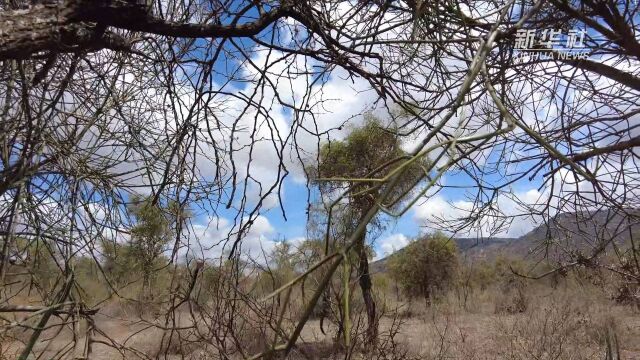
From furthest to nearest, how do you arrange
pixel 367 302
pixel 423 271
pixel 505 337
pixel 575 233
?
pixel 423 271 < pixel 505 337 < pixel 367 302 < pixel 575 233

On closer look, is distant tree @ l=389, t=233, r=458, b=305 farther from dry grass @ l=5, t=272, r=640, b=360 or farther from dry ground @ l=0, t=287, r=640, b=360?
dry ground @ l=0, t=287, r=640, b=360

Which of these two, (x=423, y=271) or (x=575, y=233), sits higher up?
(x=423, y=271)

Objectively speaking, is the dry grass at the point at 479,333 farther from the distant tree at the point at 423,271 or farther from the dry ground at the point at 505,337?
the distant tree at the point at 423,271

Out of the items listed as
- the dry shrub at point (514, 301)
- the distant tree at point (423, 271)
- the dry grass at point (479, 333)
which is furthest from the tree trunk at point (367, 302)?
the distant tree at point (423, 271)

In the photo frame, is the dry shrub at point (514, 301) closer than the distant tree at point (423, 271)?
Yes

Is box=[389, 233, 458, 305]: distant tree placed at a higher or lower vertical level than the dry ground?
higher

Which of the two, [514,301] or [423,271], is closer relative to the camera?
[514,301]

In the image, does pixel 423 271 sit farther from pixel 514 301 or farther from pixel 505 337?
pixel 505 337

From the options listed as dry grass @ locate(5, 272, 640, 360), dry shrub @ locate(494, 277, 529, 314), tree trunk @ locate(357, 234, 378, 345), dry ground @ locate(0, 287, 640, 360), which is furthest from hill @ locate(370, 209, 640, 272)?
dry shrub @ locate(494, 277, 529, 314)

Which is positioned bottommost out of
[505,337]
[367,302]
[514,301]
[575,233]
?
[505,337]

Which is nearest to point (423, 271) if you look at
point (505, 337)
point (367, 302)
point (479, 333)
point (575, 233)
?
point (479, 333)

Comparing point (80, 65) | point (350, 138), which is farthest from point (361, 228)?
point (350, 138)

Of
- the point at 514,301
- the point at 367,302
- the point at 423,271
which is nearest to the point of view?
the point at 367,302

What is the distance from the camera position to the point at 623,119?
13.0 ft
